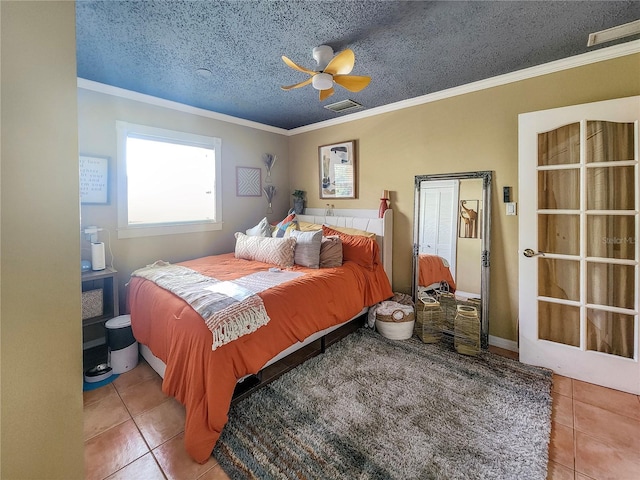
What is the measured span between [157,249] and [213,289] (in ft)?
4.97

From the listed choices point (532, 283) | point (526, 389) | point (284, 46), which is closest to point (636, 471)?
point (526, 389)

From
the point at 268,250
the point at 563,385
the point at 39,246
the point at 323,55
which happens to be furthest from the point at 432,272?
the point at 39,246

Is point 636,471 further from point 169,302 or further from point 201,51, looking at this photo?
point 201,51

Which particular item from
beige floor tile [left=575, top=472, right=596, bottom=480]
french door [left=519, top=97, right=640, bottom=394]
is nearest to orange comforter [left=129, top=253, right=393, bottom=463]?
french door [left=519, top=97, right=640, bottom=394]

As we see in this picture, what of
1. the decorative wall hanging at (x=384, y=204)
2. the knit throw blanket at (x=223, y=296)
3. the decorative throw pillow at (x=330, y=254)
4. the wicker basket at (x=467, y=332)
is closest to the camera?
the knit throw blanket at (x=223, y=296)

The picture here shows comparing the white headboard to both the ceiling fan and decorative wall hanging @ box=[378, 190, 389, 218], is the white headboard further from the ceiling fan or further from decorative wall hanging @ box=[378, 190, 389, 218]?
the ceiling fan

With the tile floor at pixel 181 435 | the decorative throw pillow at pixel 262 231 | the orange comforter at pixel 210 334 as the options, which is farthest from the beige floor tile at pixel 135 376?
the decorative throw pillow at pixel 262 231

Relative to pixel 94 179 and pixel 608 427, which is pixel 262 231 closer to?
pixel 94 179

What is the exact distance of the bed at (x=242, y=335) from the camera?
161cm

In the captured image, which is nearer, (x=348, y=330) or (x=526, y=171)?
(x=526, y=171)

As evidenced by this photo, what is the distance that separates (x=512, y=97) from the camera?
8.54 feet

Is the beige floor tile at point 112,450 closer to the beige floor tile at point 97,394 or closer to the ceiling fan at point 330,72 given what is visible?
the beige floor tile at point 97,394

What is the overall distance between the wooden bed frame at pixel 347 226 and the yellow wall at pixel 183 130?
741mm

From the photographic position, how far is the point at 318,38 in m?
2.02
